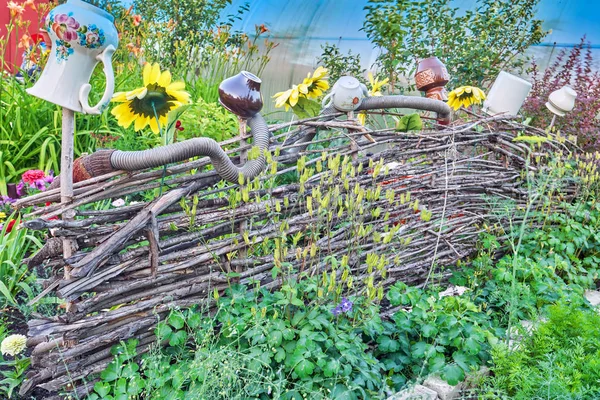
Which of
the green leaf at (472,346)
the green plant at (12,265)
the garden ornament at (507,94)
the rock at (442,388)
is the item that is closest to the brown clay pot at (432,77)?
the garden ornament at (507,94)

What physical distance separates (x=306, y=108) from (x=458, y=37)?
4.04 meters

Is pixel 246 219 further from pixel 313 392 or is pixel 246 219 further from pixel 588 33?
pixel 588 33

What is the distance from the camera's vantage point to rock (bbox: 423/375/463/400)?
1.93 metres

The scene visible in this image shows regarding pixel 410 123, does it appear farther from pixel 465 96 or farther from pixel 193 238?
pixel 193 238

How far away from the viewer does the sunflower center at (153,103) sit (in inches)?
64.0

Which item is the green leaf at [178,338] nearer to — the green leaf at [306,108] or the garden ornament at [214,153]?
the garden ornament at [214,153]

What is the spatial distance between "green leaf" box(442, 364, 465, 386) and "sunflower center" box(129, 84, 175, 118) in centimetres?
133

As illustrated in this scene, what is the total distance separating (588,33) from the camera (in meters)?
6.27

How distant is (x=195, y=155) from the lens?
1.69 metres

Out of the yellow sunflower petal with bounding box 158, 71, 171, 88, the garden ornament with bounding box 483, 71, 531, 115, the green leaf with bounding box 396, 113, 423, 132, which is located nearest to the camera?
the yellow sunflower petal with bounding box 158, 71, 171, 88

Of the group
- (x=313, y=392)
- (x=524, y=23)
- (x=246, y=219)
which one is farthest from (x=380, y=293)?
(x=524, y=23)

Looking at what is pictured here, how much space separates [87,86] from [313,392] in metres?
1.13

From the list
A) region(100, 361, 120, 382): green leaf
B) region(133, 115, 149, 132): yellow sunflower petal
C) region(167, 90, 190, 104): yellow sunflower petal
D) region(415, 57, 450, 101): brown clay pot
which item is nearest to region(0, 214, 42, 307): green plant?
region(100, 361, 120, 382): green leaf

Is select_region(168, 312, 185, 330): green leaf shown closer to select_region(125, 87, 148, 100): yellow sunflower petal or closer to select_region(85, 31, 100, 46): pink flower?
select_region(125, 87, 148, 100): yellow sunflower petal
